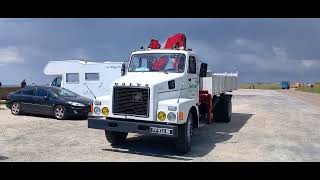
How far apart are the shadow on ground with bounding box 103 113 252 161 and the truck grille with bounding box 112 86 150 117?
3.57 feet

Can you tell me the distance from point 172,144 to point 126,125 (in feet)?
7.03

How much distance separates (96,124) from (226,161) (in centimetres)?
350

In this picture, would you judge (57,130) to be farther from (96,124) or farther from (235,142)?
(235,142)

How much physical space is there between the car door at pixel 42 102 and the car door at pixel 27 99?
0.26 meters

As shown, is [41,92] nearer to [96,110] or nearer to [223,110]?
[96,110]

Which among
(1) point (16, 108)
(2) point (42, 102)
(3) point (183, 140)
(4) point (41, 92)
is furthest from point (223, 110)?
(1) point (16, 108)

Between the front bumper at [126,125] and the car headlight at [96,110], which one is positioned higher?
the car headlight at [96,110]

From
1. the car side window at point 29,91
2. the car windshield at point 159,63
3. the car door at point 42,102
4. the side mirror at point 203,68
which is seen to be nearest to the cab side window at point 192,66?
the side mirror at point 203,68

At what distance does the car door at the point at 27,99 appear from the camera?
1756 cm

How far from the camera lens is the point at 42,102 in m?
17.2

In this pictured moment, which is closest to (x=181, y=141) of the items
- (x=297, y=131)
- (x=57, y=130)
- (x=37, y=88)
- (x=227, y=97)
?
(x=57, y=130)

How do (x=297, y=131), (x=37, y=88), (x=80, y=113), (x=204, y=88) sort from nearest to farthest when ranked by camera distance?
(x=204, y=88)
(x=297, y=131)
(x=80, y=113)
(x=37, y=88)

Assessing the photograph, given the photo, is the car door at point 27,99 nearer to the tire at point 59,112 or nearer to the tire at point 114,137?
the tire at point 59,112
